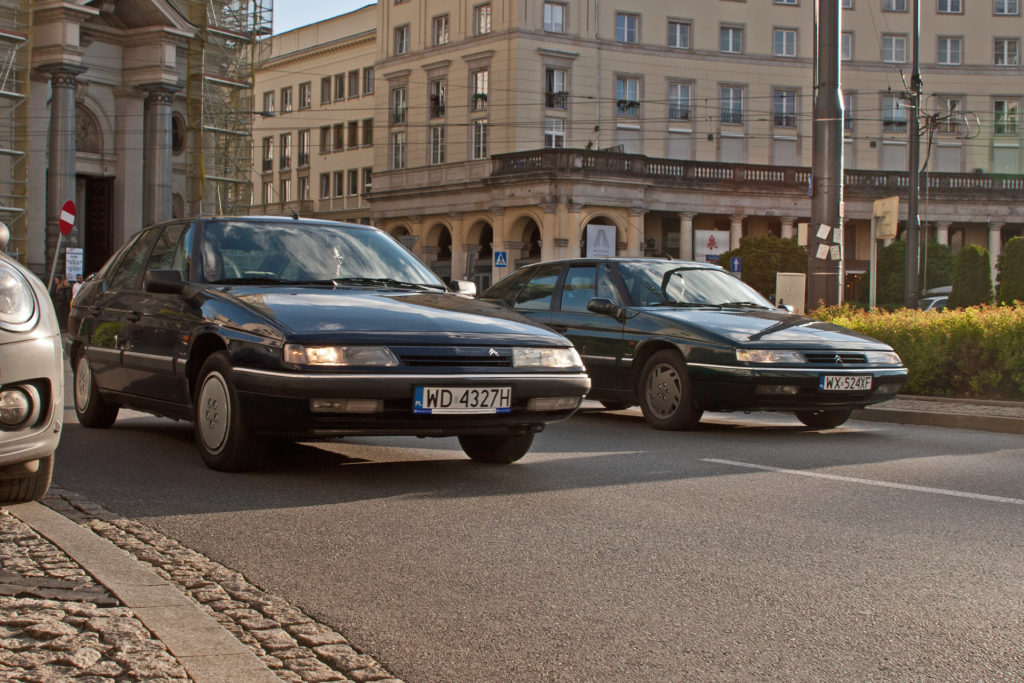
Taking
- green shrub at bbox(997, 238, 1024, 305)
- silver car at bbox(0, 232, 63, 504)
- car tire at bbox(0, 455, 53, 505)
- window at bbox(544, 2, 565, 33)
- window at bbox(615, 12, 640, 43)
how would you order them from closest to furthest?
silver car at bbox(0, 232, 63, 504) < car tire at bbox(0, 455, 53, 505) < green shrub at bbox(997, 238, 1024, 305) < window at bbox(544, 2, 565, 33) < window at bbox(615, 12, 640, 43)

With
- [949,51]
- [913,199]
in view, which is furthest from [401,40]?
[913,199]

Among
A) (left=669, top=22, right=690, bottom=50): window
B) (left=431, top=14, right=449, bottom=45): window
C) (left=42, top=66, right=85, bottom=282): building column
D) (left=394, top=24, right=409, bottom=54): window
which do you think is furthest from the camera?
(left=394, top=24, right=409, bottom=54): window

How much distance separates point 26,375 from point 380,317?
7.25 feet

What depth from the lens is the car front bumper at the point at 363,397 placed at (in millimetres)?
6863

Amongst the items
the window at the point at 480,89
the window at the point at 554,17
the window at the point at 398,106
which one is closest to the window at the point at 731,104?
the window at the point at 554,17

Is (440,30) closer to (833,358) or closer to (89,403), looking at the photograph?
(833,358)

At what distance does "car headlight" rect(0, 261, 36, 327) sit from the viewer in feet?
17.9

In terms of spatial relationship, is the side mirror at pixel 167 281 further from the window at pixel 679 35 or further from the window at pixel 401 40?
the window at pixel 401 40

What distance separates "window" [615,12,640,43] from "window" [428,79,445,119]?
30.6ft

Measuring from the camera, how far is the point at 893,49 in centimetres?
6894

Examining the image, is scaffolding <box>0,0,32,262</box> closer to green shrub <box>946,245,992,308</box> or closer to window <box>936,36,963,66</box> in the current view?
green shrub <box>946,245,992,308</box>

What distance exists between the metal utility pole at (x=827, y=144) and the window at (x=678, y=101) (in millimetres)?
49087

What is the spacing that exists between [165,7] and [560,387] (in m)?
48.0

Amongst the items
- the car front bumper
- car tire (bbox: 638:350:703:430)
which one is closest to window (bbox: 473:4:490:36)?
car tire (bbox: 638:350:703:430)
